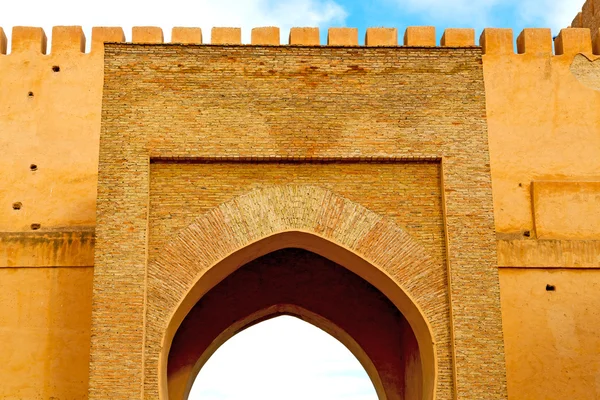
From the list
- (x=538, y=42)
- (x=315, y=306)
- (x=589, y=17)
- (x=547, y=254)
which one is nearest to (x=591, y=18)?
(x=589, y=17)

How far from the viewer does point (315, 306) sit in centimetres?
1150

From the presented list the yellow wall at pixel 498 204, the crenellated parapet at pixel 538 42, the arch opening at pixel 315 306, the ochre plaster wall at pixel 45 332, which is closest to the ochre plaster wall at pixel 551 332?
the yellow wall at pixel 498 204

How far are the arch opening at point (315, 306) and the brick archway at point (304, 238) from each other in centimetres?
164

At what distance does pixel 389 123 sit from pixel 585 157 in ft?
11.5

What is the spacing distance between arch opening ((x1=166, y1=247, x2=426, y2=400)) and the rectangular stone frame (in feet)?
6.72

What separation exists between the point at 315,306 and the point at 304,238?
1984 millimetres

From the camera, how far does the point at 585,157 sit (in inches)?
476

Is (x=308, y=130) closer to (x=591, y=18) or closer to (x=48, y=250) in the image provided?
(x=48, y=250)

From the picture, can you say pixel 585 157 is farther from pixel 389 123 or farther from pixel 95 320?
pixel 95 320

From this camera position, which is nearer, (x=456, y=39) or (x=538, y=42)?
(x=456, y=39)

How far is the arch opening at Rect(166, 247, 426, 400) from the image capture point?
11328mm

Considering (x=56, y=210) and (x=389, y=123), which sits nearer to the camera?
(x=389, y=123)

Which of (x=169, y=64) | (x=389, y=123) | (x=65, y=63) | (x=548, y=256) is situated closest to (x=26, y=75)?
(x=65, y=63)

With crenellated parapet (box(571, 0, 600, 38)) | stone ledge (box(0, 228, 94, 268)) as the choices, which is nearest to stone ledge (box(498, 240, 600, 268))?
crenellated parapet (box(571, 0, 600, 38))
